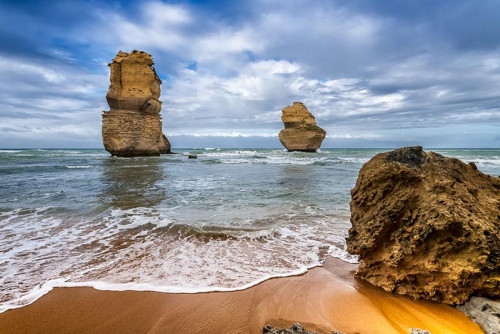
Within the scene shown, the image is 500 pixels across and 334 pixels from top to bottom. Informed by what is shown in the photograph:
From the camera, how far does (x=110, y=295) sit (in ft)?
9.24

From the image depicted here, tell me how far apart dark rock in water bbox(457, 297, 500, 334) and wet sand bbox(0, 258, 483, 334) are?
65mm

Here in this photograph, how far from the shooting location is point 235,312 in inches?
101

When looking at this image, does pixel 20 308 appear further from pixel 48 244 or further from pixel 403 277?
pixel 403 277

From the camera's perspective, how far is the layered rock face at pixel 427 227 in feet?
8.46

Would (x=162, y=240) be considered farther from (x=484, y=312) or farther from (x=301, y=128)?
(x=301, y=128)

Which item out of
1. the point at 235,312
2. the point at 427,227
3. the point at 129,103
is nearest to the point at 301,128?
the point at 129,103

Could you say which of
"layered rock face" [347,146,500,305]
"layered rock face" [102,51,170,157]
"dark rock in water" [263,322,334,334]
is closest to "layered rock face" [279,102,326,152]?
"layered rock face" [102,51,170,157]

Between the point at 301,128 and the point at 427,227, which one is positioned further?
the point at 301,128

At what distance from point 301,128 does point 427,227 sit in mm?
43646

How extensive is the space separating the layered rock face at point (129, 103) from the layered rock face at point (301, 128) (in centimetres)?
2354

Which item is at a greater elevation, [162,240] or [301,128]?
[301,128]

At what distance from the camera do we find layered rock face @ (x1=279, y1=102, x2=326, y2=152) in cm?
4519

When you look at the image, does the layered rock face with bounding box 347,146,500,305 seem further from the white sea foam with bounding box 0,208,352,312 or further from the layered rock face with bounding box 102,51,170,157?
the layered rock face with bounding box 102,51,170,157

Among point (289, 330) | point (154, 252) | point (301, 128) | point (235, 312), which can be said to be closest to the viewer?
point (289, 330)
